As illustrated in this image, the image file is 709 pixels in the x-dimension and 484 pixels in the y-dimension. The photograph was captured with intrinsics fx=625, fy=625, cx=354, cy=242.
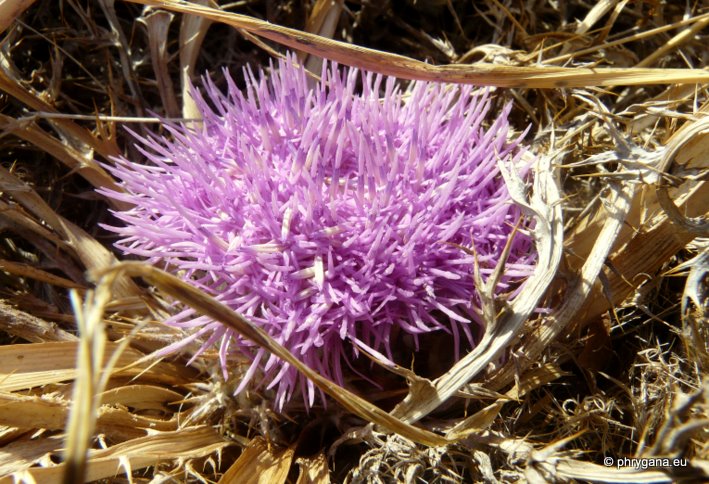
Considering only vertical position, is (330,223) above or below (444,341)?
above

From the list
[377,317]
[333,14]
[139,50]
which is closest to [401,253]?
[377,317]

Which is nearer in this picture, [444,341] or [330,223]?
[330,223]

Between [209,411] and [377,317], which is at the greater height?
[377,317]

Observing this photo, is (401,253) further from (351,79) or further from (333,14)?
(333,14)
